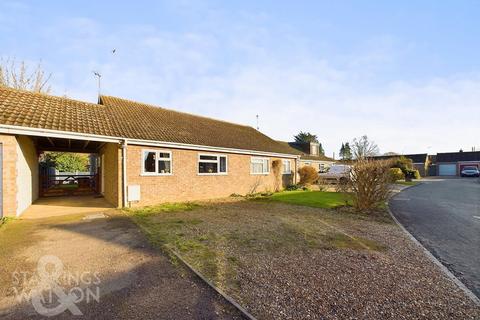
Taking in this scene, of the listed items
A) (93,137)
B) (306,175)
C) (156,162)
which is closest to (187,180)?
A: (156,162)

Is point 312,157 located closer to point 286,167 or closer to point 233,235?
point 286,167

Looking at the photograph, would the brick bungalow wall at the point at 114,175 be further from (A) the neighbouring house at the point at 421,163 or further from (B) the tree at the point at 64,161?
(A) the neighbouring house at the point at 421,163

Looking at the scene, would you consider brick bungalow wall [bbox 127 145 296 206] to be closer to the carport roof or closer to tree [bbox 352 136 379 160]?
tree [bbox 352 136 379 160]

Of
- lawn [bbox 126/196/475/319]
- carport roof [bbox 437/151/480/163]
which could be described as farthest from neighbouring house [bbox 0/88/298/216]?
carport roof [bbox 437/151/480/163]

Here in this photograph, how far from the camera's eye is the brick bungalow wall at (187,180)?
35.3 ft

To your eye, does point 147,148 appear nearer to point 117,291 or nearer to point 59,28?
point 59,28

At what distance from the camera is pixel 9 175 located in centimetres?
784

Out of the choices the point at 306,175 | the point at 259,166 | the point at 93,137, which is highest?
the point at 93,137

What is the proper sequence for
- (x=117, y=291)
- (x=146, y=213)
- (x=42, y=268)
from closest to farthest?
(x=117, y=291), (x=42, y=268), (x=146, y=213)

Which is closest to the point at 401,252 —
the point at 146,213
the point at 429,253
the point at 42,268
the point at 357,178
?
the point at 429,253

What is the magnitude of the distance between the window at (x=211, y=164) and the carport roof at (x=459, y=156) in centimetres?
6166

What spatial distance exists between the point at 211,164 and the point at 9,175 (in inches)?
332

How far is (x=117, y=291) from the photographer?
3572 millimetres

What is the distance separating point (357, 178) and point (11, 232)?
11.9 metres
